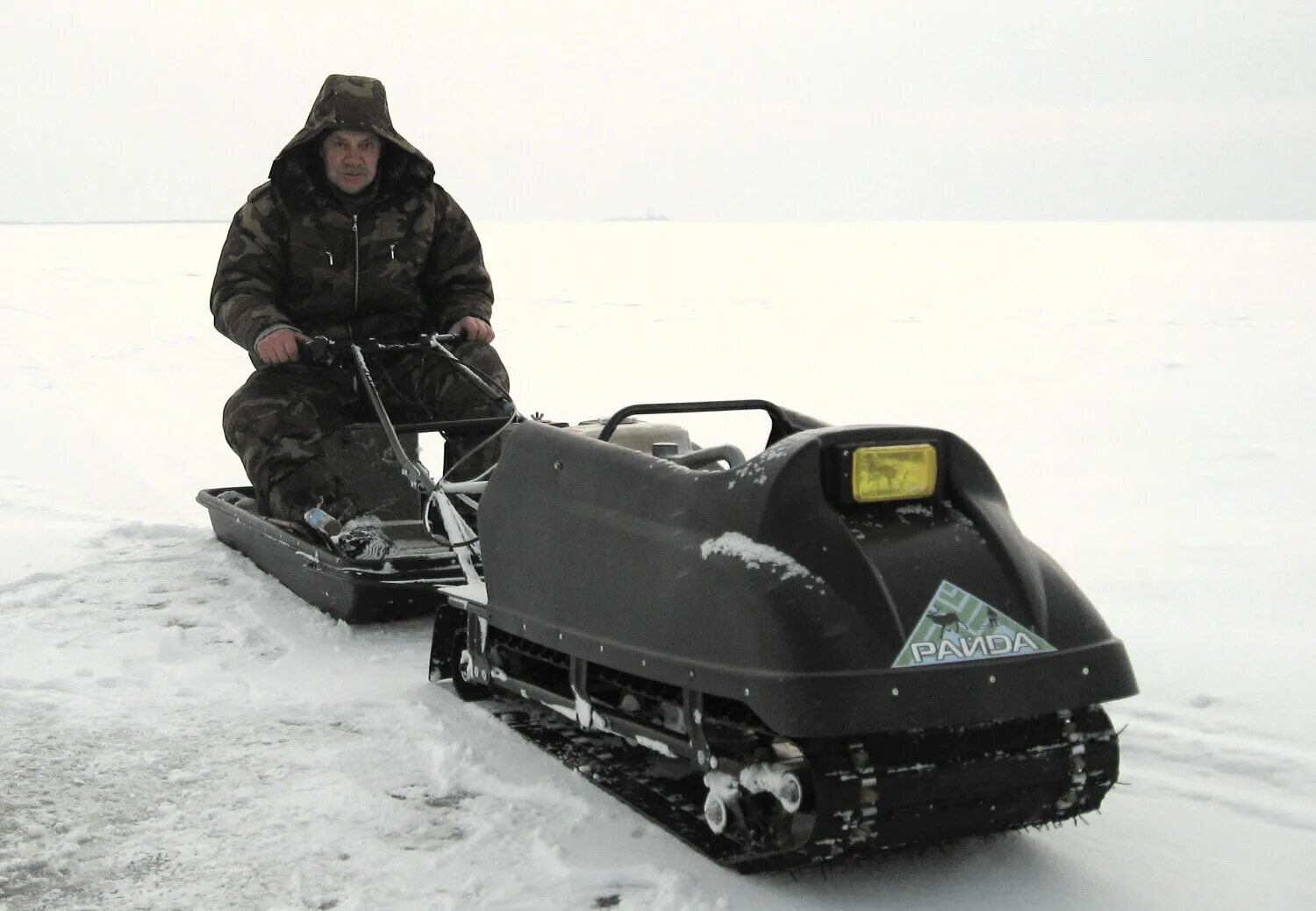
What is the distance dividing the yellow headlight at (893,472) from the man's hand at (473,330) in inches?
95.1

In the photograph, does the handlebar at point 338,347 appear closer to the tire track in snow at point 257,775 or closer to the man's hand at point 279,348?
the man's hand at point 279,348

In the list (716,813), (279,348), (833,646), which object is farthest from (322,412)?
(833,646)

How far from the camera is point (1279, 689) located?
3.35m

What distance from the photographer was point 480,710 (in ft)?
11.1

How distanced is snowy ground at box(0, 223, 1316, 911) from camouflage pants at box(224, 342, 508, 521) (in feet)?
1.21

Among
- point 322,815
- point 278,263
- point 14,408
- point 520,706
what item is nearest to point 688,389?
point 14,408

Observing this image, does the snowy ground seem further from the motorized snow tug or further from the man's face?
the man's face

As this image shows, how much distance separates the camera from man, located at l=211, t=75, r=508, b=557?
14.8 ft

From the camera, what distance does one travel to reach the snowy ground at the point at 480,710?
2.45 metres

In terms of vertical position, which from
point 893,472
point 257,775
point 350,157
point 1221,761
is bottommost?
point 257,775

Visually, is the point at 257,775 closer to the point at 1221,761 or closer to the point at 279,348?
the point at 279,348

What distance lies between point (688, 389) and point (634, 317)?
585cm

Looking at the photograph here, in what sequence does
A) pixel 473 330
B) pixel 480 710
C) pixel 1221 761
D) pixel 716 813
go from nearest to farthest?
1. pixel 716 813
2. pixel 1221 761
3. pixel 480 710
4. pixel 473 330

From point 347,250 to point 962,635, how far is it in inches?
124
